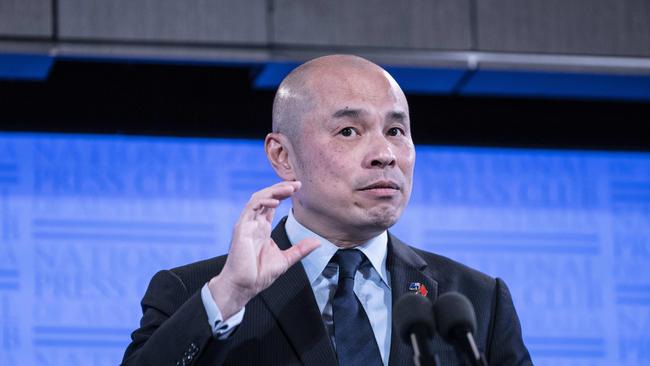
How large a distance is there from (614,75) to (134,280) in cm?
191

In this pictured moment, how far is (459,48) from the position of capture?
443cm

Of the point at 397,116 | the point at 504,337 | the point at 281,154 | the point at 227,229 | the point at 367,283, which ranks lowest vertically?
the point at 227,229

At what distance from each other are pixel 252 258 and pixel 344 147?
439mm

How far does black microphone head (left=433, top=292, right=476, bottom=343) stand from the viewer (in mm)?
1879

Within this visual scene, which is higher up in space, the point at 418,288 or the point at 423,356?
the point at 423,356

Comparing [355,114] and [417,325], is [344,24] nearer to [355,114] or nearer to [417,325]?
[355,114]

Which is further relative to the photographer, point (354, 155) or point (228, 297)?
point (354, 155)

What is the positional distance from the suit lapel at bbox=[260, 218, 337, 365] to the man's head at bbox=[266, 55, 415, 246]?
0.16 meters

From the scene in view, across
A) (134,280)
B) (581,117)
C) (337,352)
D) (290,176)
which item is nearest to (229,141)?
(134,280)

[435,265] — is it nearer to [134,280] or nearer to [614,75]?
[134,280]

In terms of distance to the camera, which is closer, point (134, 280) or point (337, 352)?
point (337, 352)

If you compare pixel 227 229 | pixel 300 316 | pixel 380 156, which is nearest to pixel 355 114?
pixel 380 156

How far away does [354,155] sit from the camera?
8.20 ft

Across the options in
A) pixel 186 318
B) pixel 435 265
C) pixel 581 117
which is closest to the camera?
pixel 186 318
